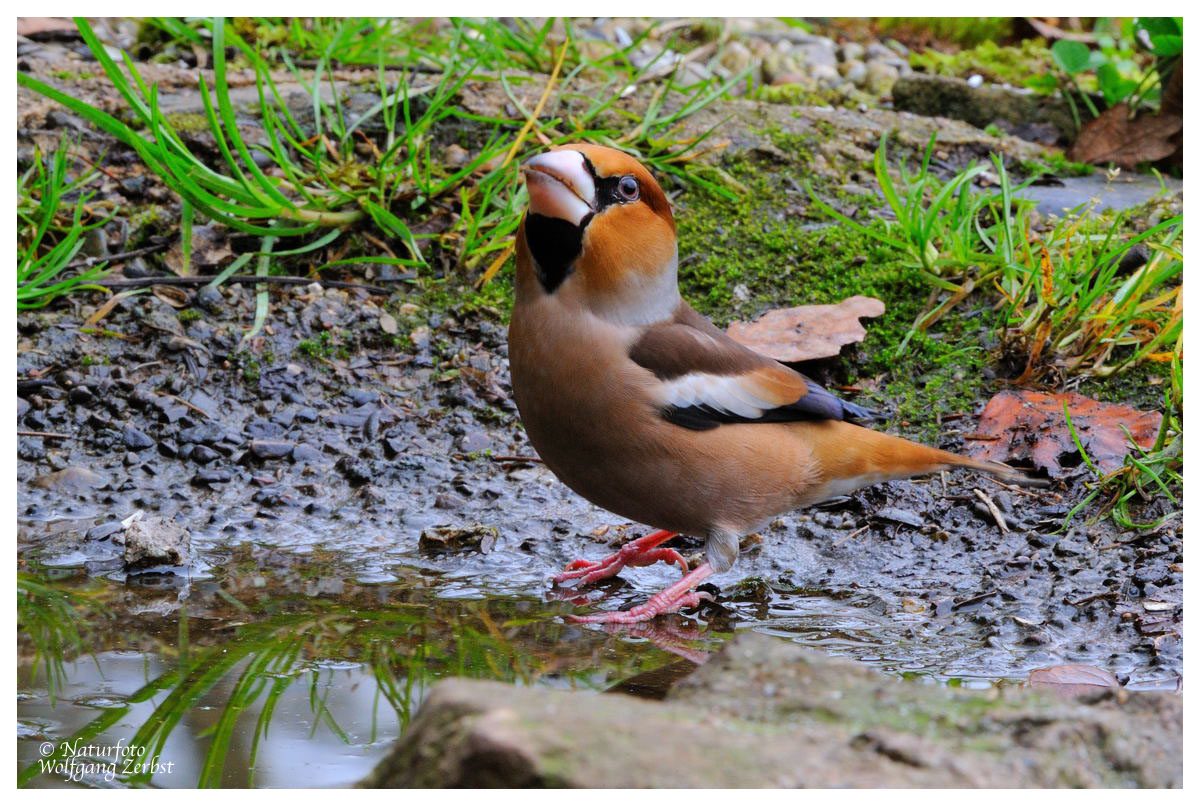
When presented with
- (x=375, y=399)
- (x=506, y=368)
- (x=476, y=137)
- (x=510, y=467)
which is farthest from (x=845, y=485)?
(x=476, y=137)

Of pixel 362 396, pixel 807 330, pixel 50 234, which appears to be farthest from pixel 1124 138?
pixel 50 234

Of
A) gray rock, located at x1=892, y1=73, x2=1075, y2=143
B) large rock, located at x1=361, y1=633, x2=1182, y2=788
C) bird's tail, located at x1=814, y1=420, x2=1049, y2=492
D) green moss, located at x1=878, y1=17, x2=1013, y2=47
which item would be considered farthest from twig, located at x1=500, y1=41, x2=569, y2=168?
green moss, located at x1=878, y1=17, x2=1013, y2=47

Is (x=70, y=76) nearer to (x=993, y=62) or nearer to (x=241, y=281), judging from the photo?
(x=241, y=281)

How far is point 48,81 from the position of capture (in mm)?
6223

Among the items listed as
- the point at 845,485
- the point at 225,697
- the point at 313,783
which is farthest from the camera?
the point at 845,485

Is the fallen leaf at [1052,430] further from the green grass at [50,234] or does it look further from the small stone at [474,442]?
the green grass at [50,234]

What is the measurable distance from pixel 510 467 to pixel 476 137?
224cm

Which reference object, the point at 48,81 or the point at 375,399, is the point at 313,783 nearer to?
the point at 375,399

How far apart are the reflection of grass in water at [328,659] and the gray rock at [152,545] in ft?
1.49

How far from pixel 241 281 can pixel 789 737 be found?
410 centimetres

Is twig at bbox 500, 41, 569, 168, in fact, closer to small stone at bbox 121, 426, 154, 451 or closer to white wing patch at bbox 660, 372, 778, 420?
small stone at bbox 121, 426, 154, 451

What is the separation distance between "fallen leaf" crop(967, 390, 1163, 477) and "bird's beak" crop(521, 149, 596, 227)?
197 cm

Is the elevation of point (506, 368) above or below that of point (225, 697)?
above

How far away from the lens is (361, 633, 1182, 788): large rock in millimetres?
1898
